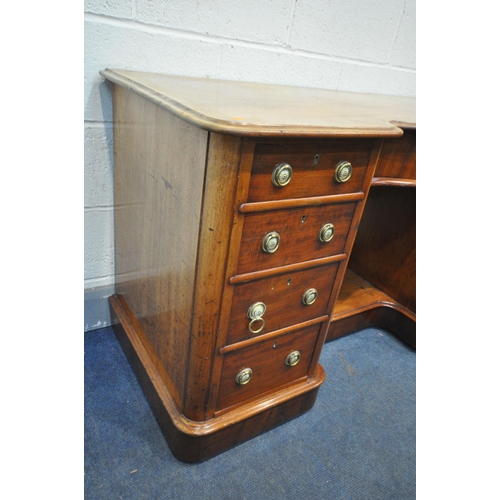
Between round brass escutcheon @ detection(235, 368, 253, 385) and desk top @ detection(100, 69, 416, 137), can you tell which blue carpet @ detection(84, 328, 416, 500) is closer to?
round brass escutcheon @ detection(235, 368, 253, 385)

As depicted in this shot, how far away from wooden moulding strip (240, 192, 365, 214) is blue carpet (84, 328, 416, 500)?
0.72 m

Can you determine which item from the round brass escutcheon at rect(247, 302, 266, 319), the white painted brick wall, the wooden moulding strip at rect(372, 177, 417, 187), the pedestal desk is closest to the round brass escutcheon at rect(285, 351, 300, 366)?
the pedestal desk

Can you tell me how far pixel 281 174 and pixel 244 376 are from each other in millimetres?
534

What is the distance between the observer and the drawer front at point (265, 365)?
963 mm

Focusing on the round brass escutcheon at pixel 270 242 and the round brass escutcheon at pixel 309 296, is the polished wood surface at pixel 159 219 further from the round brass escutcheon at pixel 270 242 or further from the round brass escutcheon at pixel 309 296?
the round brass escutcheon at pixel 309 296

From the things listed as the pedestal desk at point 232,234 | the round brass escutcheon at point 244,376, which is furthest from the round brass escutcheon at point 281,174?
the round brass escutcheon at point 244,376

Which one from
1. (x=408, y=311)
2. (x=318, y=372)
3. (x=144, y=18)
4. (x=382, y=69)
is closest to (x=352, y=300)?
(x=408, y=311)

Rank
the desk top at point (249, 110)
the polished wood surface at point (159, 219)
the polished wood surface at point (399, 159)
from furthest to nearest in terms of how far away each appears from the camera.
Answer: the polished wood surface at point (399, 159) < the polished wood surface at point (159, 219) < the desk top at point (249, 110)

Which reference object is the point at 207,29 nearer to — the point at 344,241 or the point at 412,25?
the point at 344,241

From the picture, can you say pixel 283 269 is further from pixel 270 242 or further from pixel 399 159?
A: pixel 399 159

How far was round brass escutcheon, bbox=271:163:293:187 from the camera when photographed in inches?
29.0

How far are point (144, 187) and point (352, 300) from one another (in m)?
0.99

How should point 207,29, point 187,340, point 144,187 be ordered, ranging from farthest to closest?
point 207,29 < point 144,187 < point 187,340

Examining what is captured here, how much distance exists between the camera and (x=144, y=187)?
101cm
